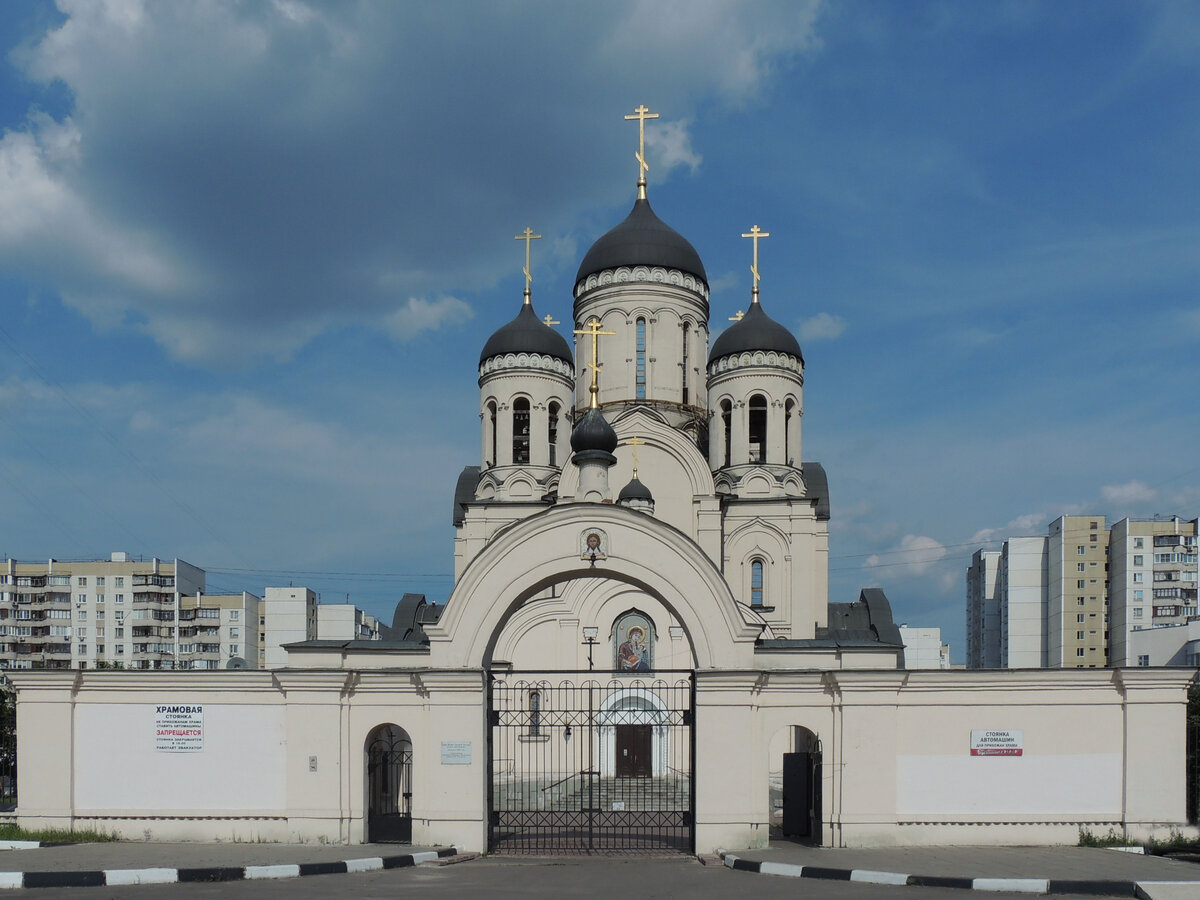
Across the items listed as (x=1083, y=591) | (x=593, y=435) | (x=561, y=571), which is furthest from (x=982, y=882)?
(x=1083, y=591)

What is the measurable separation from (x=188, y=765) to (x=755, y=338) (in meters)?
21.1

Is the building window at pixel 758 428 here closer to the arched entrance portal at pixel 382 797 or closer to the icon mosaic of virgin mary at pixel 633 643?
the icon mosaic of virgin mary at pixel 633 643

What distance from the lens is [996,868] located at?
519 inches

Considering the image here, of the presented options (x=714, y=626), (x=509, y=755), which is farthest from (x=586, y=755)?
(x=714, y=626)

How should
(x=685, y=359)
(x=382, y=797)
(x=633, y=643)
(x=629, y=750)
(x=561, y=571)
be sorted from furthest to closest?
1. (x=685, y=359)
2. (x=633, y=643)
3. (x=629, y=750)
4. (x=382, y=797)
5. (x=561, y=571)

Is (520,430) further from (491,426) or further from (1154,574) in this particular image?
(1154,574)

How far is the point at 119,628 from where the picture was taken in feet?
211

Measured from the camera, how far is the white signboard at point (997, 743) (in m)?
15.0

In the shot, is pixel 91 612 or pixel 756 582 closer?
pixel 756 582

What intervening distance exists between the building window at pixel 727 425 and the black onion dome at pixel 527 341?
4.84 meters

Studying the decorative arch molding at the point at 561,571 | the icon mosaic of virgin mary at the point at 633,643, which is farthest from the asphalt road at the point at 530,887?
the icon mosaic of virgin mary at the point at 633,643

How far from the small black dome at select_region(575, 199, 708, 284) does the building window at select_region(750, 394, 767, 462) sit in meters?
3.69

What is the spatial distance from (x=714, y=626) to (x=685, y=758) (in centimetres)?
1330

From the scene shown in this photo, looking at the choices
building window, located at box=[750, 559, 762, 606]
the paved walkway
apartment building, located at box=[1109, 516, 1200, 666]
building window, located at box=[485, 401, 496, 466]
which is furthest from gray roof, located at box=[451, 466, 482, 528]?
apartment building, located at box=[1109, 516, 1200, 666]
